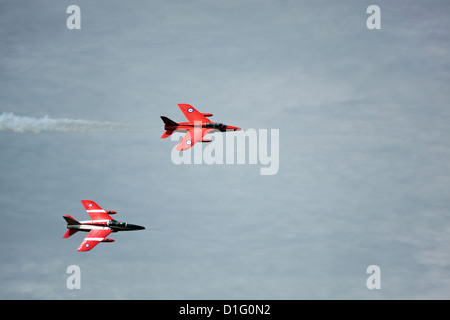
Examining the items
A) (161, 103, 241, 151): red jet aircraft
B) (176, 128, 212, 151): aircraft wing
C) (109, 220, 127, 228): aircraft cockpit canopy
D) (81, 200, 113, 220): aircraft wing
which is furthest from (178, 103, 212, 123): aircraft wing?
(81, 200, 113, 220): aircraft wing

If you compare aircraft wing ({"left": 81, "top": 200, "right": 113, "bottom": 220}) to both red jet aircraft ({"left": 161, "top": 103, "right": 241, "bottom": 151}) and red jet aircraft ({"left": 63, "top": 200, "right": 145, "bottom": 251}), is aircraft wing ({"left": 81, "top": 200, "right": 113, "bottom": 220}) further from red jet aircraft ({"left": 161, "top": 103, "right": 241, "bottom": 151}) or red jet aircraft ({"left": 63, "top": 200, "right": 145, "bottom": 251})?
red jet aircraft ({"left": 161, "top": 103, "right": 241, "bottom": 151})

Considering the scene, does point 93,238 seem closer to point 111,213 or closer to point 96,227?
point 96,227

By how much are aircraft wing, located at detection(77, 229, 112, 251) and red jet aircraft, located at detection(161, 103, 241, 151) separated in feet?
83.7

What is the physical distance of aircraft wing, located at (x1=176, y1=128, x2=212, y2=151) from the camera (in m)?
180

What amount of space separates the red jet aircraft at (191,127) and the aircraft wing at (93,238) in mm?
25506

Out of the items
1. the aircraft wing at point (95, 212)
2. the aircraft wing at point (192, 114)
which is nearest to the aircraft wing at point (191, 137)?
the aircraft wing at point (192, 114)

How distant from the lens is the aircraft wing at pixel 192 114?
188875 mm

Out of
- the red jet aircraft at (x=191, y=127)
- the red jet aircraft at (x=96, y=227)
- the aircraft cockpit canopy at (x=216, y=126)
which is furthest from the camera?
the aircraft cockpit canopy at (x=216, y=126)

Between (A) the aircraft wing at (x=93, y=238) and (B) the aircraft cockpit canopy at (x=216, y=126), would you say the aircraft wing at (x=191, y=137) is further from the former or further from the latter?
(A) the aircraft wing at (x=93, y=238)
